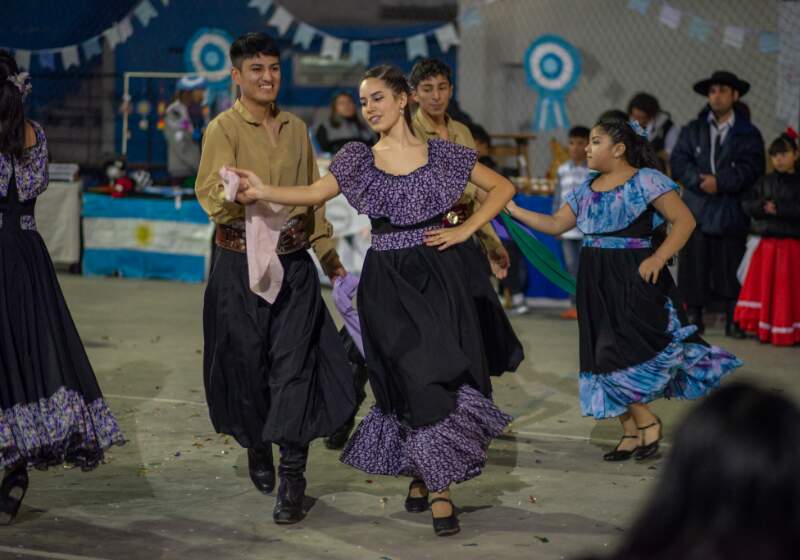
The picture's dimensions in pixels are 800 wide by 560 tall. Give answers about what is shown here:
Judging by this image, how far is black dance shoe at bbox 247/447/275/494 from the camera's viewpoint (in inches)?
209

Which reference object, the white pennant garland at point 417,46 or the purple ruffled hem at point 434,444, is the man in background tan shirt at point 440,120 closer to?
the purple ruffled hem at point 434,444

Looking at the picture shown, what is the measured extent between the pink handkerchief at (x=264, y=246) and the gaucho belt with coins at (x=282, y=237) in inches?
4.8

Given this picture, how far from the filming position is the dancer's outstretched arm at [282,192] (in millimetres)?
4656

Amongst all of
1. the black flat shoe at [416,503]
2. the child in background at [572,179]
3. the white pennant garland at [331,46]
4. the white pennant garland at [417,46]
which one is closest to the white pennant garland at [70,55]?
the white pennant garland at [331,46]

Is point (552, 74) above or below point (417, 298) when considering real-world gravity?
above

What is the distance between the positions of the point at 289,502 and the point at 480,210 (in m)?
1.28

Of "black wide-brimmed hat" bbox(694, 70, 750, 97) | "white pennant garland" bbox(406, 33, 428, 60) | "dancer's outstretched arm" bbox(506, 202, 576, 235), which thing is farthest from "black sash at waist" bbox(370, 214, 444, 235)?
"white pennant garland" bbox(406, 33, 428, 60)

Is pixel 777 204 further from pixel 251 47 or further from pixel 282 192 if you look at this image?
pixel 282 192

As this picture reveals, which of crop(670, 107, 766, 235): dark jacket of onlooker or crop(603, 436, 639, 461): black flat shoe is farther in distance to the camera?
crop(670, 107, 766, 235): dark jacket of onlooker

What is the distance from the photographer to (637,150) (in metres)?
6.00

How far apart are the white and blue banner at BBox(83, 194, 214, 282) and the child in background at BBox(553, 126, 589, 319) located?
3.46m

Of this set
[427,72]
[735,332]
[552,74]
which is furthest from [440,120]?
[552,74]

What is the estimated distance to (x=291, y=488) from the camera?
195 inches

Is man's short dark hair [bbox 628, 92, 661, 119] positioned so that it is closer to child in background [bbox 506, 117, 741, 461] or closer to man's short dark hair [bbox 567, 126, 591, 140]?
man's short dark hair [bbox 567, 126, 591, 140]
